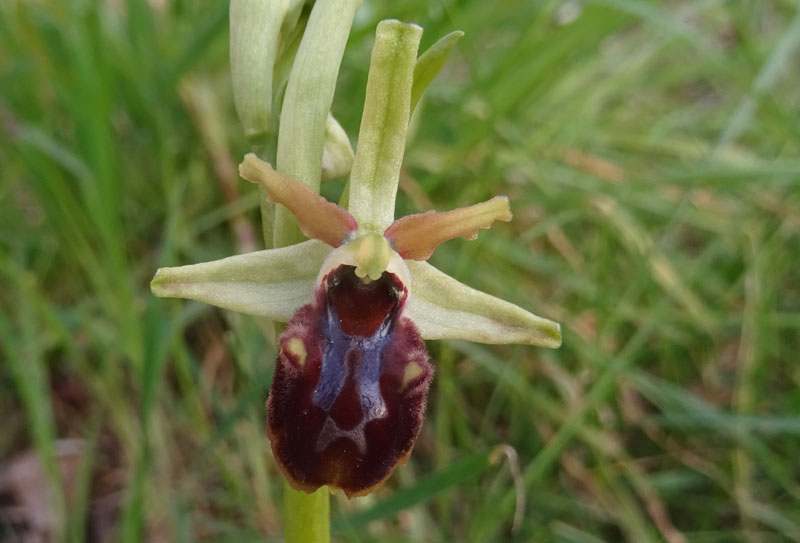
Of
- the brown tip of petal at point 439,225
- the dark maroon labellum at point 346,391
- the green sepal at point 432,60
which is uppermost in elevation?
the green sepal at point 432,60

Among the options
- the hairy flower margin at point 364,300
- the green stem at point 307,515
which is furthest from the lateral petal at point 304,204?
the green stem at point 307,515

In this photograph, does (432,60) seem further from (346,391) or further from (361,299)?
(346,391)

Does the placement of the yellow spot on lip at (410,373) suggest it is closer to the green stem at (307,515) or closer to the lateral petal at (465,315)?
the lateral petal at (465,315)

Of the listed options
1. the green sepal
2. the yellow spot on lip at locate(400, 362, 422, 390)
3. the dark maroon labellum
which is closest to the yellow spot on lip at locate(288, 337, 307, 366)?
the dark maroon labellum

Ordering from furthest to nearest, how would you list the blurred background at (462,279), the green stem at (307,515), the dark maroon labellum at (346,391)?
the blurred background at (462,279) < the green stem at (307,515) < the dark maroon labellum at (346,391)

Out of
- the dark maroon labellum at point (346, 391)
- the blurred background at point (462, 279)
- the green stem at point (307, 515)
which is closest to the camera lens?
the dark maroon labellum at point (346, 391)

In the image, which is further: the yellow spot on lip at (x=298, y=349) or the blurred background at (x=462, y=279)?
the blurred background at (x=462, y=279)

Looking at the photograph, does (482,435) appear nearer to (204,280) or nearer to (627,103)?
(204,280)
